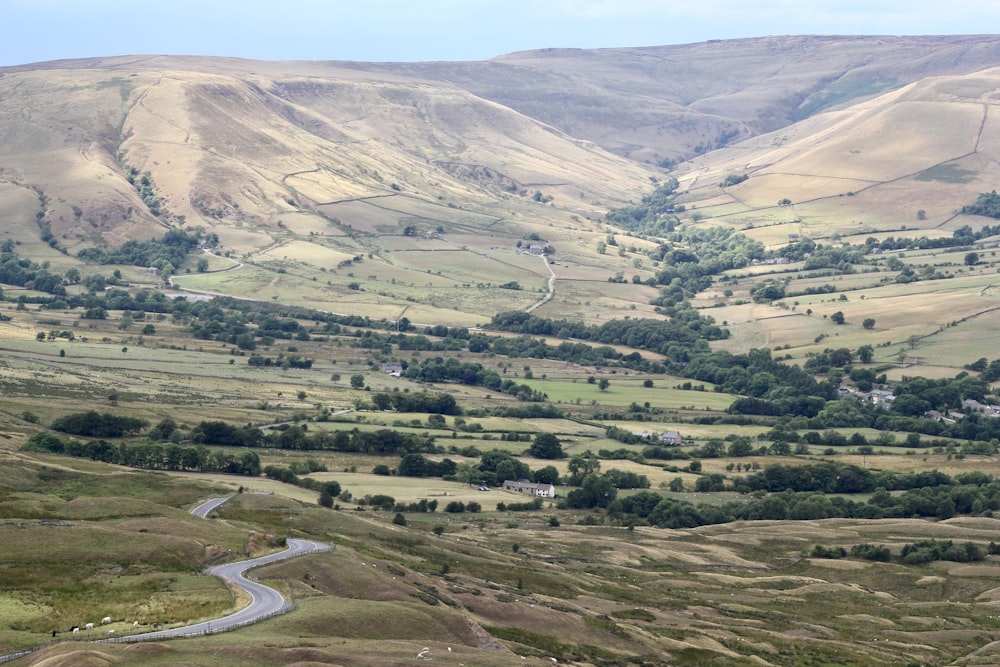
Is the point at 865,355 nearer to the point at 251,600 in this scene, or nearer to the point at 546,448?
the point at 546,448

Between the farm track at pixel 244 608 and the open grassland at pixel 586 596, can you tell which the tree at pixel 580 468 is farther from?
the farm track at pixel 244 608

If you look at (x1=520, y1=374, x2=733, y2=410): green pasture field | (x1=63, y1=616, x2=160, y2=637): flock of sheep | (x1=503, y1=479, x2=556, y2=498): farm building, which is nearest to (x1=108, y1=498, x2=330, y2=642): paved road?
(x1=63, y1=616, x2=160, y2=637): flock of sheep

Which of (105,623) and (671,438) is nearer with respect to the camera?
(105,623)

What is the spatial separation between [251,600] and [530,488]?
64.5 m

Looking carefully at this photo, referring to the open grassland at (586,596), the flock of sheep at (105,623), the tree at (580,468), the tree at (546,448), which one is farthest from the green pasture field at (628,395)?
the flock of sheep at (105,623)

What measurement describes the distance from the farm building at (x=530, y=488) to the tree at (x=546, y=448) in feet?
43.0

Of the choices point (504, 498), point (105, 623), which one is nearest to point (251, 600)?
point (105, 623)

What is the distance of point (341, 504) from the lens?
111 m

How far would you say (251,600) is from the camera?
204 ft

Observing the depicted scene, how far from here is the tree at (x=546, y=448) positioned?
138750 mm

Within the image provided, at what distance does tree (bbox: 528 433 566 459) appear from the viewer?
455 feet

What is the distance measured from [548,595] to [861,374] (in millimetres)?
111972

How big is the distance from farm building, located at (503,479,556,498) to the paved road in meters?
46.2

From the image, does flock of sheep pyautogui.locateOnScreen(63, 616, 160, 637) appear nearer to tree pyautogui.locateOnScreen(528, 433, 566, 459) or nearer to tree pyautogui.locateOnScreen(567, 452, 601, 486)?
tree pyautogui.locateOnScreen(567, 452, 601, 486)
